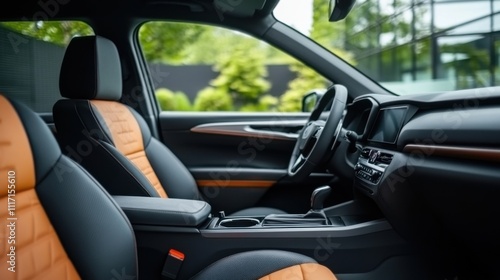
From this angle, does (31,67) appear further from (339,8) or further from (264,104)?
(264,104)

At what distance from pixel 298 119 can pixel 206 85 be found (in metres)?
9.40

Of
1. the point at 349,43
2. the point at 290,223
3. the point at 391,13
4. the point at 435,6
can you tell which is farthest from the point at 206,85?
the point at 290,223

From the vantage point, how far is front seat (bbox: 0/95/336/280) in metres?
1.04

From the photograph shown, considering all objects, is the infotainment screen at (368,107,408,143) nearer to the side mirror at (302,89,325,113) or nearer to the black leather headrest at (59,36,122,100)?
the side mirror at (302,89,325,113)

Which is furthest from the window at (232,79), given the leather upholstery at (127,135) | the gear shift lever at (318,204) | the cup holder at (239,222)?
the cup holder at (239,222)

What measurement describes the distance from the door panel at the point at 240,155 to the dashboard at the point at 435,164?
77cm

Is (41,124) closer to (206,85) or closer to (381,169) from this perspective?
(381,169)

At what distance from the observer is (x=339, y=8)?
5.70 feet

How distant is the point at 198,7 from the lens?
97.3 inches

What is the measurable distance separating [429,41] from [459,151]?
21.9ft

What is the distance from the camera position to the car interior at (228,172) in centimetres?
115

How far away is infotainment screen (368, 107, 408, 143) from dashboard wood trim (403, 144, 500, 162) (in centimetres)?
17

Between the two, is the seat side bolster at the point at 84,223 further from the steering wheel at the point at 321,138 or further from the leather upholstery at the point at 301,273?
the steering wheel at the point at 321,138

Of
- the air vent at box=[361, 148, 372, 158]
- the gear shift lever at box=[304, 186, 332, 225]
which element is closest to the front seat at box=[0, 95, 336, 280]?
the gear shift lever at box=[304, 186, 332, 225]
